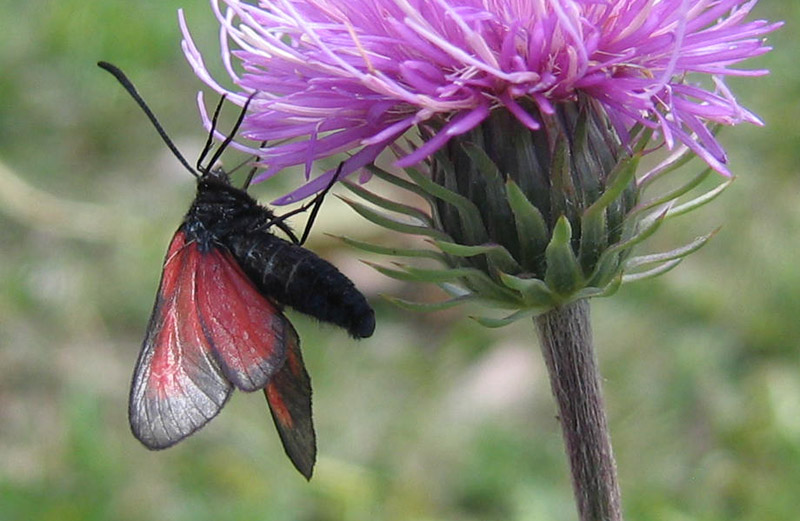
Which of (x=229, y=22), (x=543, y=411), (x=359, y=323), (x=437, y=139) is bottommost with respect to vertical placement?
(x=543, y=411)

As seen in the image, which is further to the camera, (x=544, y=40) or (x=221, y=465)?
(x=221, y=465)

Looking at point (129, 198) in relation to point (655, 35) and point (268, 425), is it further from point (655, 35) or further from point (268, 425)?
point (655, 35)

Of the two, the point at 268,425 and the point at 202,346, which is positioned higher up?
the point at 202,346

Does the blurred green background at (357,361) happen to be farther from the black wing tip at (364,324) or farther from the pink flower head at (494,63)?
the pink flower head at (494,63)

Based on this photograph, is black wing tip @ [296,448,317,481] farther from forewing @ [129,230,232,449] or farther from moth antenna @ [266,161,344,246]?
moth antenna @ [266,161,344,246]

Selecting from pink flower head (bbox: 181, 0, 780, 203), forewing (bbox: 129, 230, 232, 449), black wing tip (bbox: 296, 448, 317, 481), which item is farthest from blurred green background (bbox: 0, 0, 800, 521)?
pink flower head (bbox: 181, 0, 780, 203)

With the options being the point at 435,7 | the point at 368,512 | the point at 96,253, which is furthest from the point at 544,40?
the point at 96,253
